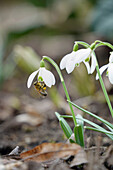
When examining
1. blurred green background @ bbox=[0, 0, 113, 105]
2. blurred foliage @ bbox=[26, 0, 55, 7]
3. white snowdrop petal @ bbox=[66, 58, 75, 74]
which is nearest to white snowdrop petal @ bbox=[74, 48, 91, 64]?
white snowdrop petal @ bbox=[66, 58, 75, 74]

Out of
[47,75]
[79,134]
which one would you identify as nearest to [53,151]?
[79,134]

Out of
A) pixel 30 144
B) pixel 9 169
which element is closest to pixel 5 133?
pixel 30 144

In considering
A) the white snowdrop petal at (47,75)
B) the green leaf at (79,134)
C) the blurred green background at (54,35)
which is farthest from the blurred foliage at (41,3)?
the green leaf at (79,134)

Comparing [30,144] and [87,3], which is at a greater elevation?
[87,3]

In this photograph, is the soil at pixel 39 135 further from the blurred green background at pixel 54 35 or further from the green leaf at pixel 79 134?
the blurred green background at pixel 54 35

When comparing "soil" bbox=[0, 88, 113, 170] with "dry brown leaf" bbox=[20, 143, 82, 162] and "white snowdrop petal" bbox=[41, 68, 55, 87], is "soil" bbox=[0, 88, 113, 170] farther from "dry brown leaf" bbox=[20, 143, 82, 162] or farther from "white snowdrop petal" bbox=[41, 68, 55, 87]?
"white snowdrop petal" bbox=[41, 68, 55, 87]

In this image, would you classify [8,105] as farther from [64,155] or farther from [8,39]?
[8,39]

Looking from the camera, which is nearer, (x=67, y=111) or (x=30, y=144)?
(x=30, y=144)

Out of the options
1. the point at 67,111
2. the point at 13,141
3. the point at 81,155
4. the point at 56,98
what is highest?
the point at 56,98
